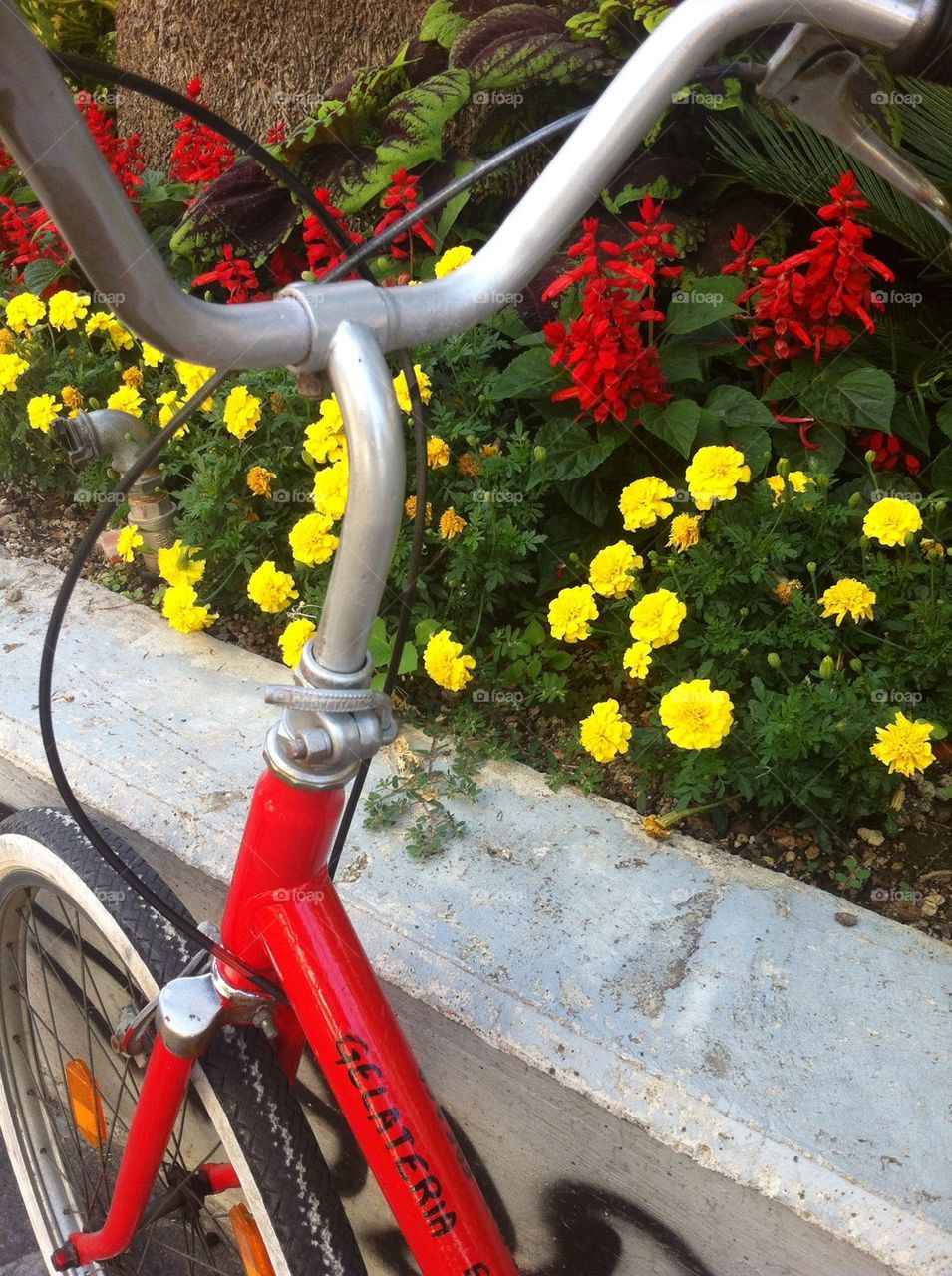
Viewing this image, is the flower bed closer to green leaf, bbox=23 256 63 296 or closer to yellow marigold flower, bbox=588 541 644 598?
yellow marigold flower, bbox=588 541 644 598

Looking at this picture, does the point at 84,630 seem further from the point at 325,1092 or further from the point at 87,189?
A: the point at 87,189

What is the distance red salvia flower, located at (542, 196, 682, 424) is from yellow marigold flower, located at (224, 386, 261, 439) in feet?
2.07

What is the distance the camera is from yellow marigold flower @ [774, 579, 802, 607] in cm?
183

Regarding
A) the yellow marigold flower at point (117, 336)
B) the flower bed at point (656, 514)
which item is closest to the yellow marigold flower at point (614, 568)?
the flower bed at point (656, 514)

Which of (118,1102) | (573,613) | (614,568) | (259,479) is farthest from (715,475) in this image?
(118,1102)

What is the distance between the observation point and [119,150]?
10.2ft

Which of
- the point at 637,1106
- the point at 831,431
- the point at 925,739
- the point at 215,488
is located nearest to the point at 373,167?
the point at 215,488

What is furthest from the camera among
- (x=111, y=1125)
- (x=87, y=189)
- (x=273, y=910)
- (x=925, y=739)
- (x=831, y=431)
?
(x=831, y=431)

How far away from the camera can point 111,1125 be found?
177cm

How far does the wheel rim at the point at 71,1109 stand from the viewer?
5.25ft

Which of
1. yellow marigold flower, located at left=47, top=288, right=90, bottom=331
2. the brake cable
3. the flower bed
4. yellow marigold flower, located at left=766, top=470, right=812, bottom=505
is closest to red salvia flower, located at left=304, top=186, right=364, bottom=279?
the flower bed

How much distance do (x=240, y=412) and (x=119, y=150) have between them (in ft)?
4.95

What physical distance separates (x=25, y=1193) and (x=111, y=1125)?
6.2 inches

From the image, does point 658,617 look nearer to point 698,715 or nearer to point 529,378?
point 698,715
